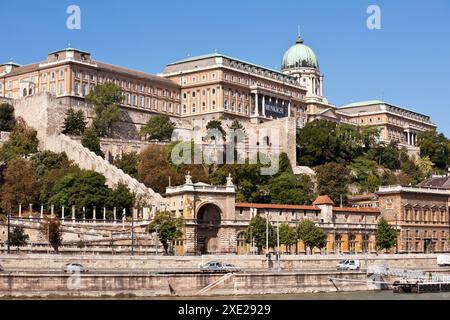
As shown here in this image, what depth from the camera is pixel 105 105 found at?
131m

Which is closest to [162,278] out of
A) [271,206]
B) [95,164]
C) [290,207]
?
[271,206]

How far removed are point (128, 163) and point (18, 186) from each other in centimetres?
1569

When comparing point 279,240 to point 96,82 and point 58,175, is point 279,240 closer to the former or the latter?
point 58,175

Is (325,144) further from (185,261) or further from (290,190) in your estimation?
(185,261)

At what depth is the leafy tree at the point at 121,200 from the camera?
96.1m

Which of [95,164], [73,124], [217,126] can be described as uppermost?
[217,126]

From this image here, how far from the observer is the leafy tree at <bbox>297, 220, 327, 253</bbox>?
3465 inches

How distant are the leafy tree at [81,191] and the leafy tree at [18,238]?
15421 millimetres

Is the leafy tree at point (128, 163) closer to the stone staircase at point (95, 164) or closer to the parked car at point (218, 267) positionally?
the stone staircase at point (95, 164)

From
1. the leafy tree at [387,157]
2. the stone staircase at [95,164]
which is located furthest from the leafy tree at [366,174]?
the stone staircase at [95,164]

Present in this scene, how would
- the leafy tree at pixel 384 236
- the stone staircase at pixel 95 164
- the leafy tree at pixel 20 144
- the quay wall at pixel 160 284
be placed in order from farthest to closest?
the leafy tree at pixel 20 144 < the stone staircase at pixel 95 164 < the leafy tree at pixel 384 236 < the quay wall at pixel 160 284

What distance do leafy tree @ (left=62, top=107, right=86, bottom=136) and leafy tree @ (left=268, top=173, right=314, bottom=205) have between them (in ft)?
79.3
